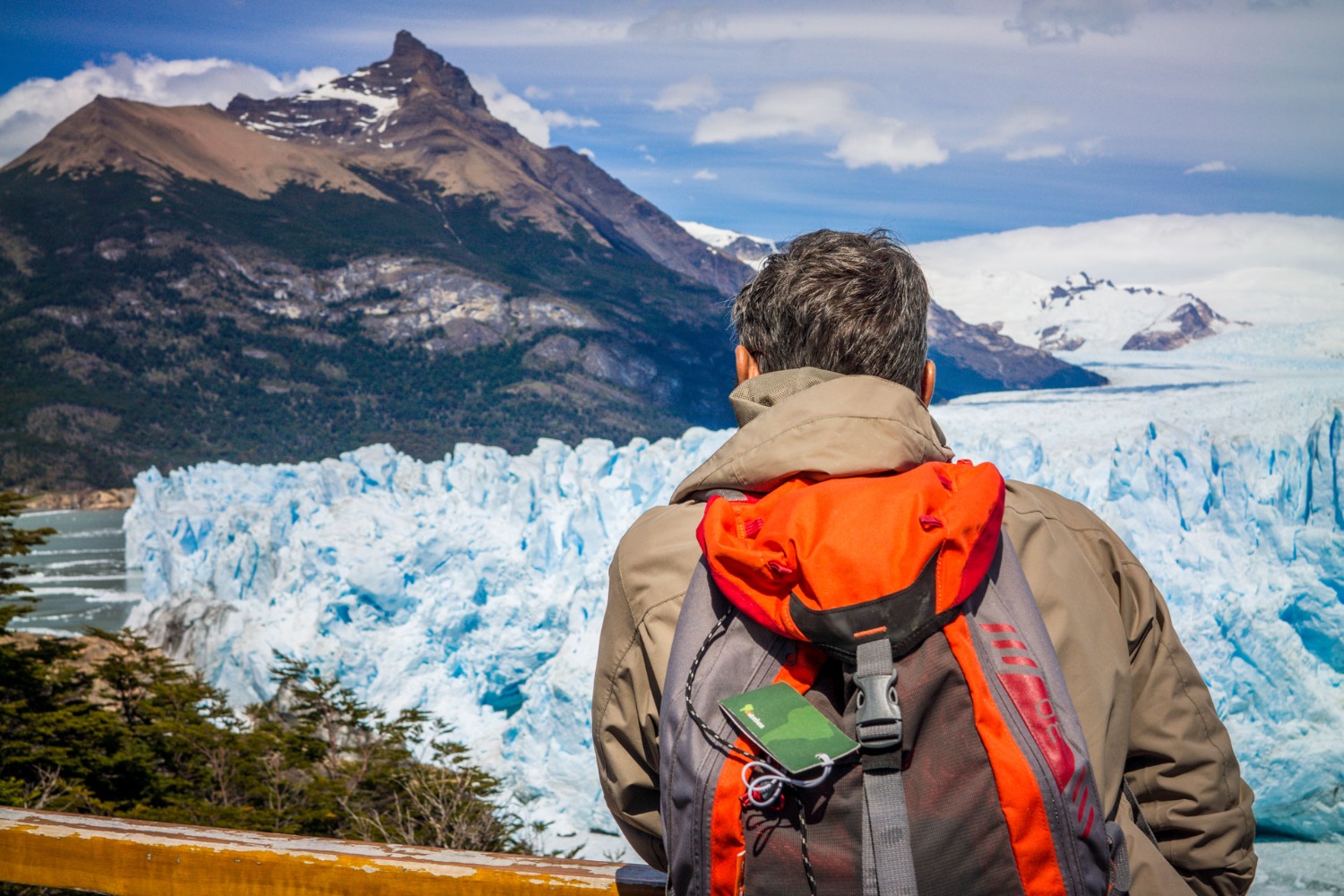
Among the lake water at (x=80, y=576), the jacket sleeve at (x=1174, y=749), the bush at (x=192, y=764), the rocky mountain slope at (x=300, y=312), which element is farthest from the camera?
the rocky mountain slope at (x=300, y=312)

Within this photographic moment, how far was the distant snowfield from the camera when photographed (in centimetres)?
792

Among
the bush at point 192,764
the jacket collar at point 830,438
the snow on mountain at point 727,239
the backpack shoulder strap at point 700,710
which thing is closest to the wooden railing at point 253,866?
the backpack shoulder strap at point 700,710

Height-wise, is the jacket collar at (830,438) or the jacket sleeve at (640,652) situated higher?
the jacket collar at (830,438)

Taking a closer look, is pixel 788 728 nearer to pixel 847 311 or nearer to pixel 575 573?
pixel 847 311

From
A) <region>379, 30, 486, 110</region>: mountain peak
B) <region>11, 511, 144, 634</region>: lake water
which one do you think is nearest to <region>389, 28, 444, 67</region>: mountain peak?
<region>379, 30, 486, 110</region>: mountain peak

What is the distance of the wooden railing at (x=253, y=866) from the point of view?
1.05m

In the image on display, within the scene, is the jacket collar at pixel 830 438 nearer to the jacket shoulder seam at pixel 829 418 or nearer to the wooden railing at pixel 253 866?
the jacket shoulder seam at pixel 829 418

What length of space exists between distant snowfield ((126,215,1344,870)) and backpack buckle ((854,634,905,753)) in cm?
822

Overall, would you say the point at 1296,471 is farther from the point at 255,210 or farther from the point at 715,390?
the point at 255,210

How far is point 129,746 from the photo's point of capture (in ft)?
20.5

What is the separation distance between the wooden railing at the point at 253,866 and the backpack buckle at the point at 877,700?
0.38m

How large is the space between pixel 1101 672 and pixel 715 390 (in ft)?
186

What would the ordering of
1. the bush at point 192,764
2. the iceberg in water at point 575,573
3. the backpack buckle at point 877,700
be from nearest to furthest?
the backpack buckle at point 877,700 < the bush at point 192,764 < the iceberg in water at point 575,573

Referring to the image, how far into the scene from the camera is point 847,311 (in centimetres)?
100
